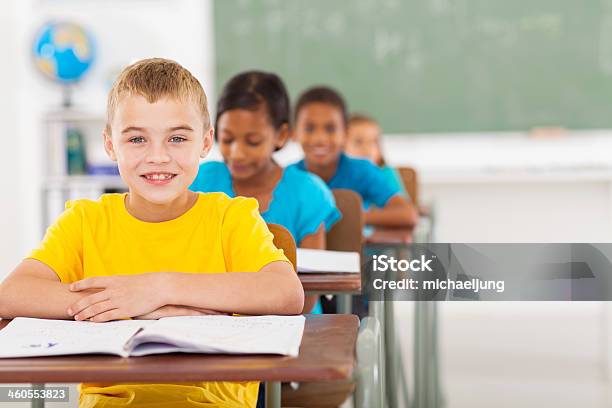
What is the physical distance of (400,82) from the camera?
227 inches

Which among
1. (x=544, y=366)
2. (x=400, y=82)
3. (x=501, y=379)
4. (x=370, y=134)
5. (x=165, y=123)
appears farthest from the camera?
(x=400, y=82)

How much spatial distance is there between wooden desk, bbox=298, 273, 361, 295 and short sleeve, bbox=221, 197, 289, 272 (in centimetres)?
24

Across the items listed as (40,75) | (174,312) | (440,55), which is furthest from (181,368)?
(40,75)

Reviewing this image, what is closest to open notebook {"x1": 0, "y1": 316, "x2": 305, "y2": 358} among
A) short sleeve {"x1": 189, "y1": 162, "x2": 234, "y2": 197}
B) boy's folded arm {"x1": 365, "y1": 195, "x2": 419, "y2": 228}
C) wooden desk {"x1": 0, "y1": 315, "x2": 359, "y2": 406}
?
wooden desk {"x1": 0, "y1": 315, "x2": 359, "y2": 406}

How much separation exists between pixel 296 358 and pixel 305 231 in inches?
53.5

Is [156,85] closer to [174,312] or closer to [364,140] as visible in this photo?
[174,312]

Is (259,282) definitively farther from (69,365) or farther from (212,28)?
(212,28)

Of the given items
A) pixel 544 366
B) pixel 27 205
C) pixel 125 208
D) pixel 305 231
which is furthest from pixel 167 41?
pixel 125 208

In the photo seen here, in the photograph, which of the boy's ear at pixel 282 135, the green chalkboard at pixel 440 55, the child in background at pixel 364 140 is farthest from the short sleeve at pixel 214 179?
the green chalkboard at pixel 440 55

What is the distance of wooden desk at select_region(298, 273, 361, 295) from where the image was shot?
1.76 metres

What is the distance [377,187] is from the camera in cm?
346

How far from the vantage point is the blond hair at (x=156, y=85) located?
1.50 m

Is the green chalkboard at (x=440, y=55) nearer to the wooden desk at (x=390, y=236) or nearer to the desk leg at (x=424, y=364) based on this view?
the wooden desk at (x=390, y=236)

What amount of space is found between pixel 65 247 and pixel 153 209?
0.52ft
